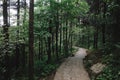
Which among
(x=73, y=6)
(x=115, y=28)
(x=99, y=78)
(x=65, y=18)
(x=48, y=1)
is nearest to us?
(x=99, y=78)

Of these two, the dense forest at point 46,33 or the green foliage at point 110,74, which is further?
the dense forest at point 46,33

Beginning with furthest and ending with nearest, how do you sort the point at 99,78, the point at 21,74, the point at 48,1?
the point at 48,1
the point at 21,74
the point at 99,78

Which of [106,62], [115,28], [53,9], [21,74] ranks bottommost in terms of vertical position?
[21,74]

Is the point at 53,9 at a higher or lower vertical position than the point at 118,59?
higher

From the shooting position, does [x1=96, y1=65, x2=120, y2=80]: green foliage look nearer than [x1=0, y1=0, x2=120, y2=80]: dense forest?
Yes

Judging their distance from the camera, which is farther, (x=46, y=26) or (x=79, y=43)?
(x=79, y=43)

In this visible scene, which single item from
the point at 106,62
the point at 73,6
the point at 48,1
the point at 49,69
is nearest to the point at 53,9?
the point at 48,1

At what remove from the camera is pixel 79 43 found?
6662 centimetres

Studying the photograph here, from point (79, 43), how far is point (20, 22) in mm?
43000

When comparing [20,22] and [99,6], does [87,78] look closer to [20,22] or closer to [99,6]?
[20,22]

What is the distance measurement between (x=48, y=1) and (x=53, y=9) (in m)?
1.38

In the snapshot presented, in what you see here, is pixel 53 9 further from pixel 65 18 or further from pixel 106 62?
pixel 106 62

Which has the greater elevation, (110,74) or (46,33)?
(46,33)

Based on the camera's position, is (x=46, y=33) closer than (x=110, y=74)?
No
